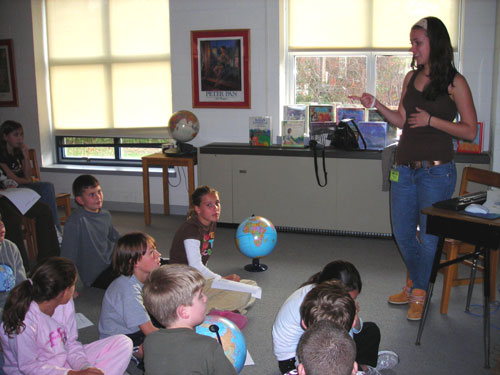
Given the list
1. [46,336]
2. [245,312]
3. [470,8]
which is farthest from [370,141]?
[46,336]

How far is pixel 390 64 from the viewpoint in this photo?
5258mm

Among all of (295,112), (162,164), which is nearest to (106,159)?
(162,164)

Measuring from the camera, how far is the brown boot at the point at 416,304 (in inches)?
123

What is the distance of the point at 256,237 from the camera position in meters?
3.88

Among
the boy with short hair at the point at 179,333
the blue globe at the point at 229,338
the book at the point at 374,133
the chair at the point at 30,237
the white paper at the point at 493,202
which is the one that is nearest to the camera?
the boy with short hair at the point at 179,333

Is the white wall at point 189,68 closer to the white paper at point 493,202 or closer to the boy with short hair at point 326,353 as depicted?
the white paper at point 493,202

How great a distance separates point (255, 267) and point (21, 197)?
190 centimetres

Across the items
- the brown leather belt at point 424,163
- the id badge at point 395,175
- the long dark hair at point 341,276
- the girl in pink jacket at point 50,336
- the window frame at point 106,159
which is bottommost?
the girl in pink jacket at point 50,336

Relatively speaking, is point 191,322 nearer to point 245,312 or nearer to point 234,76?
point 245,312

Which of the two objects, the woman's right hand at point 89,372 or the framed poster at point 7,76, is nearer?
the woman's right hand at point 89,372

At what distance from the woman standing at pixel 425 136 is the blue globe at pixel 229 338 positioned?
49.3 inches

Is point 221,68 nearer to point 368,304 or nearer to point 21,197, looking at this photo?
point 21,197

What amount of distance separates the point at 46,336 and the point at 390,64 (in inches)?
167

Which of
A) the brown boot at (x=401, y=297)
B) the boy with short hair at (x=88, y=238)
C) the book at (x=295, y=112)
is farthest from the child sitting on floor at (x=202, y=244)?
the book at (x=295, y=112)
